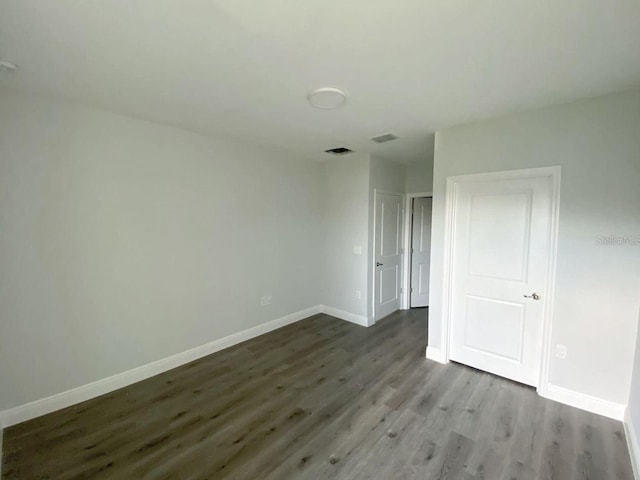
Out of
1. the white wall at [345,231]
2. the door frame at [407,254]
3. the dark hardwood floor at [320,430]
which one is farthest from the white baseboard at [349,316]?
the dark hardwood floor at [320,430]

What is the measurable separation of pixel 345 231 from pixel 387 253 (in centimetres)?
78

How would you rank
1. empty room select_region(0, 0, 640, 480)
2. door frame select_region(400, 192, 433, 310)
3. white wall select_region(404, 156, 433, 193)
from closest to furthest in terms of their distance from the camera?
empty room select_region(0, 0, 640, 480) → white wall select_region(404, 156, 433, 193) → door frame select_region(400, 192, 433, 310)

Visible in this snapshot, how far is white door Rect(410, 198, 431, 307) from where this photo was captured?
490 cm

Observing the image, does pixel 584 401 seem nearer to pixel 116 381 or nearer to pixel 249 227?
pixel 249 227

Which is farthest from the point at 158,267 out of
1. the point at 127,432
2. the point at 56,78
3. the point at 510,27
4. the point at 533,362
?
the point at 533,362

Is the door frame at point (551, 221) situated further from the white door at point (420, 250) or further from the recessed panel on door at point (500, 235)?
the white door at point (420, 250)

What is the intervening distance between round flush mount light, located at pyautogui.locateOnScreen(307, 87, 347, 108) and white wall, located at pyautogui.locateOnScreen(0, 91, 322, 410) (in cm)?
152

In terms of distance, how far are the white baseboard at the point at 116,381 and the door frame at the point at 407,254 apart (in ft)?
7.84

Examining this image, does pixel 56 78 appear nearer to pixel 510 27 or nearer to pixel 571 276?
pixel 510 27

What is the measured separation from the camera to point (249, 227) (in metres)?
3.64

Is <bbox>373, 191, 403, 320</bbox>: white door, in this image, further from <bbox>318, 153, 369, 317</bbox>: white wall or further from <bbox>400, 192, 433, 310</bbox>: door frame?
<bbox>318, 153, 369, 317</bbox>: white wall

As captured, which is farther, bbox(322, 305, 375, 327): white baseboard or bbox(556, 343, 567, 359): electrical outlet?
bbox(322, 305, 375, 327): white baseboard

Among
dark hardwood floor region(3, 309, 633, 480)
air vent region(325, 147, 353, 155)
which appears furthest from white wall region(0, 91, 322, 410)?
air vent region(325, 147, 353, 155)

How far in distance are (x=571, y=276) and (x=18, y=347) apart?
176 inches
